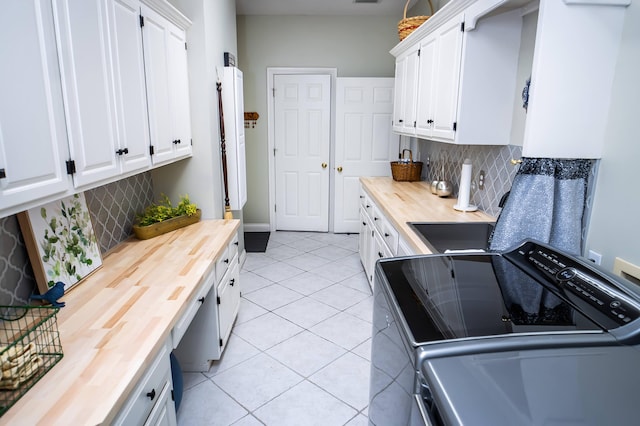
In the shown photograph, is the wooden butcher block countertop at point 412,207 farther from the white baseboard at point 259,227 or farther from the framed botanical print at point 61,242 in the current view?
the white baseboard at point 259,227

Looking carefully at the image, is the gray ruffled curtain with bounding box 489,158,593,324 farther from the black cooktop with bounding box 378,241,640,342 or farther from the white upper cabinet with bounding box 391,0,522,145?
the white upper cabinet with bounding box 391,0,522,145

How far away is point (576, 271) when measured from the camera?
1.23m

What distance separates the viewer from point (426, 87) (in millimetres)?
3029

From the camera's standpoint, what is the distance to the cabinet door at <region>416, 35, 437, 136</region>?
288cm

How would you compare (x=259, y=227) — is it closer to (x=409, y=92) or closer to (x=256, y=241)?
(x=256, y=241)

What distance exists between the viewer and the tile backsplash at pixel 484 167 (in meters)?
2.40

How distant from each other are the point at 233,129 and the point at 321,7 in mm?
2421

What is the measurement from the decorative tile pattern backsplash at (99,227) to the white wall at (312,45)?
2.86 metres

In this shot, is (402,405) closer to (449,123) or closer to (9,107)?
(9,107)

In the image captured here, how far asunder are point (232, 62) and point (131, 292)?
8.50 feet

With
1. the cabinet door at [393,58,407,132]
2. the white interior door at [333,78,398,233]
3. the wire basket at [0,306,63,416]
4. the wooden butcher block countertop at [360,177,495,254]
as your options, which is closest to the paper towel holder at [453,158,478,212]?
the wooden butcher block countertop at [360,177,495,254]

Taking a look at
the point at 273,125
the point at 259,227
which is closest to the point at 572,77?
the point at 273,125

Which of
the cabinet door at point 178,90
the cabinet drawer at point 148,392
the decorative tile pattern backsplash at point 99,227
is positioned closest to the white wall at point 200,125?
the cabinet door at point 178,90

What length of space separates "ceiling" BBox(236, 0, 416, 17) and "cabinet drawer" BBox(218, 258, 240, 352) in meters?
3.26
